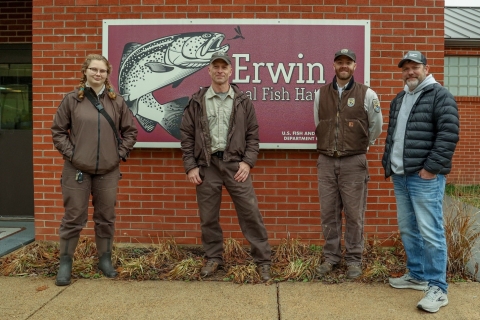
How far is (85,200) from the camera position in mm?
3930

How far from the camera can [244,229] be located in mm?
4133

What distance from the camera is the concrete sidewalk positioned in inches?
130

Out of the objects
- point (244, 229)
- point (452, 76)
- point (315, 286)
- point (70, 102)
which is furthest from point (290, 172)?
point (452, 76)

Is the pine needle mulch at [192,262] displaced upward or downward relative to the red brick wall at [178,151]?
downward

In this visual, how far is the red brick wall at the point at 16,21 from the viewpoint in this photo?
20.2 feet

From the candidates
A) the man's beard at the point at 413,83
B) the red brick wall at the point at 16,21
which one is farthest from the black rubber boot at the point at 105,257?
the red brick wall at the point at 16,21

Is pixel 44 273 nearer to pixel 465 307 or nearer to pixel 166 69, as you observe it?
pixel 166 69

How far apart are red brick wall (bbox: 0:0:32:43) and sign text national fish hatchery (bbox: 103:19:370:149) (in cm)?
205

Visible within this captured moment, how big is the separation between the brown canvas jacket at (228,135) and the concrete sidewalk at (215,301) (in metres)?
1.09

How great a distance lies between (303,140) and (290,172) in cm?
38

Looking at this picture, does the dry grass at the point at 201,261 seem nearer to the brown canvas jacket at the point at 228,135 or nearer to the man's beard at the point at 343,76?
the brown canvas jacket at the point at 228,135

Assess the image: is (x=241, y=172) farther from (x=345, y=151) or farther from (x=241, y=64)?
(x=241, y=64)

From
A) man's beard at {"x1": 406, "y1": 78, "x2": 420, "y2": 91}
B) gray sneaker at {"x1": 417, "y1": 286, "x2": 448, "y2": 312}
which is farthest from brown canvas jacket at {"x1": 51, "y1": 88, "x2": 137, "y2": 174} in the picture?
gray sneaker at {"x1": 417, "y1": 286, "x2": 448, "y2": 312}

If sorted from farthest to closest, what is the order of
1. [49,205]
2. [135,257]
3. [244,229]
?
[49,205] → [135,257] → [244,229]
